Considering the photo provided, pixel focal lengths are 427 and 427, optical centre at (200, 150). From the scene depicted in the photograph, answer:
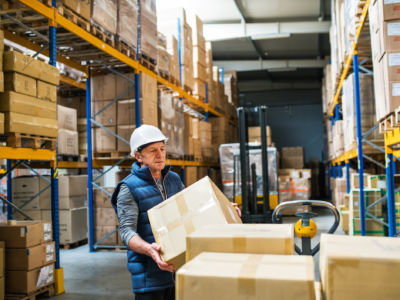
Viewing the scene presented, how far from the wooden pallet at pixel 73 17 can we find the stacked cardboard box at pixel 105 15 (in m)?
0.15

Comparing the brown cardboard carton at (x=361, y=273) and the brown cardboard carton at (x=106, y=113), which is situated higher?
the brown cardboard carton at (x=106, y=113)

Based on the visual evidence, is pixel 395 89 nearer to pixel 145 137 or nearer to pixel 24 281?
pixel 145 137

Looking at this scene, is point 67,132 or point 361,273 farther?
point 67,132

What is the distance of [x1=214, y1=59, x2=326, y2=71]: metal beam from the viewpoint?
1850 cm

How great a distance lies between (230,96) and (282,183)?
4930mm

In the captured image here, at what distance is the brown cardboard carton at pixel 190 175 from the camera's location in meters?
10.6

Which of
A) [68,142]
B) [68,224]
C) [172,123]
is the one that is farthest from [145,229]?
[68,142]

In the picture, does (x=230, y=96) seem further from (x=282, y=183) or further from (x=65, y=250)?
(x=65, y=250)

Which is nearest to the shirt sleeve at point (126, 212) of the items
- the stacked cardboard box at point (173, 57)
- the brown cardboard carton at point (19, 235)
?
the brown cardboard carton at point (19, 235)

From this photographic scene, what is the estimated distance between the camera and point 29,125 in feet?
15.3

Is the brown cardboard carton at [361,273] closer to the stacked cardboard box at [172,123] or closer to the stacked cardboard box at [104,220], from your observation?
the stacked cardboard box at [104,220]

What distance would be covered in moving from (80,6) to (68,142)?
3.73 meters

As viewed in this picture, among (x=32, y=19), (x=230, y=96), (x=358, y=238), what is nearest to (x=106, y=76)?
(x=32, y=19)

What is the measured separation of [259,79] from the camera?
2227 centimetres
